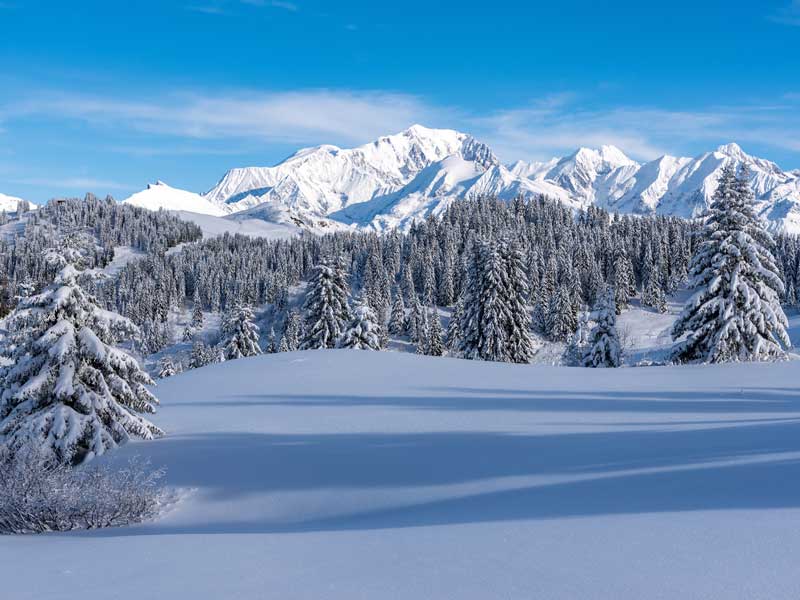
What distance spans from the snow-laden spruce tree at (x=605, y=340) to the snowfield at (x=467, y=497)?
856 inches

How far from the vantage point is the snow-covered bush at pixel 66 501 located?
9570 millimetres

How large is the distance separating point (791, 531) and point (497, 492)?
4277 millimetres

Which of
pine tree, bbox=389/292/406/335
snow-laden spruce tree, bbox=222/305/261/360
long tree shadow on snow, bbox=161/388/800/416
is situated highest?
long tree shadow on snow, bbox=161/388/800/416

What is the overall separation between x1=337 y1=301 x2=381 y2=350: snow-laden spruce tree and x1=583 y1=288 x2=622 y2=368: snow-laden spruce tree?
16.0 meters

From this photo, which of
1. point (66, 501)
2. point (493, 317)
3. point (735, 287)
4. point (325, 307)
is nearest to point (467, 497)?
point (66, 501)

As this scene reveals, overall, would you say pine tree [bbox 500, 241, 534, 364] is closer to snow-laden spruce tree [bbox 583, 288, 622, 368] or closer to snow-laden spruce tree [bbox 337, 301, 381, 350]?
snow-laden spruce tree [bbox 583, 288, 622, 368]

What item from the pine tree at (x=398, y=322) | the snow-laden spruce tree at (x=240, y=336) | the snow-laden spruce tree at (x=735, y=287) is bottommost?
the pine tree at (x=398, y=322)

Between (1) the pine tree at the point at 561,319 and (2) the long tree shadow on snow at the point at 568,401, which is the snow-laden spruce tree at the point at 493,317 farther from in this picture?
(1) the pine tree at the point at 561,319

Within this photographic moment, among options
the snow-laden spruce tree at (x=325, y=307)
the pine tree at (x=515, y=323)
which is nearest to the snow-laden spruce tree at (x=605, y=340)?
the pine tree at (x=515, y=323)

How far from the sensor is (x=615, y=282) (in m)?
107

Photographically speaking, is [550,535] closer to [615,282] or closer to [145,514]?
[145,514]

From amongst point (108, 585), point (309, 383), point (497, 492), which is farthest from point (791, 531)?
point (309, 383)

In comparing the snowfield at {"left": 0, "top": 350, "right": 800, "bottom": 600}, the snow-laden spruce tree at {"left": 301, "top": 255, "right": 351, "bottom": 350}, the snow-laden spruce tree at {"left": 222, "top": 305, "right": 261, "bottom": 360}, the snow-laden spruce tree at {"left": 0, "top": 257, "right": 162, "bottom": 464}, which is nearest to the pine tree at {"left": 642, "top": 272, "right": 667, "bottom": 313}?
the snow-laden spruce tree at {"left": 301, "top": 255, "right": 351, "bottom": 350}

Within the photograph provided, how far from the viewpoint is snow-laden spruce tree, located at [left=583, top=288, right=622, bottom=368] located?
41.7m
